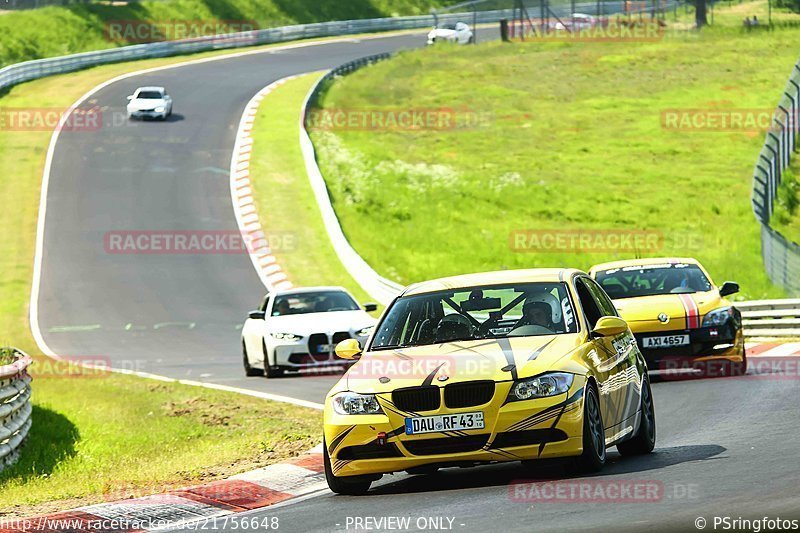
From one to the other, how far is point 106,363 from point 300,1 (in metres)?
67.6

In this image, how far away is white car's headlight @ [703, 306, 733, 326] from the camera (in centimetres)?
1733

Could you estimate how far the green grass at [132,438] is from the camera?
1173 centimetres

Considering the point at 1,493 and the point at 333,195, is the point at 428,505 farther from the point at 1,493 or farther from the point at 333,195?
the point at 333,195

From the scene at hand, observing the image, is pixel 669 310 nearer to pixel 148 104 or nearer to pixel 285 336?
pixel 285 336

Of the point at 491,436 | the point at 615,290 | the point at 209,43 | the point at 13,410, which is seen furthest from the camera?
the point at 209,43

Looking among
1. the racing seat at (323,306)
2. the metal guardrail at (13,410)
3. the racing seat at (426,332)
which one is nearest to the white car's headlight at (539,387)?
the racing seat at (426,332)

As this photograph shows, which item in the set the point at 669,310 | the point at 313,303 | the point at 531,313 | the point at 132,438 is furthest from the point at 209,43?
the point at 531,313

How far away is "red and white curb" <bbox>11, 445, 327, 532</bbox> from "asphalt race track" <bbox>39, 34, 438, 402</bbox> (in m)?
6.64

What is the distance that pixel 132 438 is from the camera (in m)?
15.5

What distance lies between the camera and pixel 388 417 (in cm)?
940

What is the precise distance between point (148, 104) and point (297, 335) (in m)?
33.7

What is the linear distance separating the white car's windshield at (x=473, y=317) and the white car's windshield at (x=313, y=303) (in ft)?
36.3

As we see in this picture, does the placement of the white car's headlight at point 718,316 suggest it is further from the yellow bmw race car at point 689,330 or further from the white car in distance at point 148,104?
the white car in distance at point 148,104

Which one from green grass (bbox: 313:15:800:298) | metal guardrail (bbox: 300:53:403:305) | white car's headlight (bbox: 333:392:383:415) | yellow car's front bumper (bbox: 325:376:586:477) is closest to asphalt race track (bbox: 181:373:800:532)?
yellow car's front bumper (bbox: 325:376:586:477)
